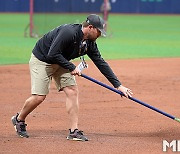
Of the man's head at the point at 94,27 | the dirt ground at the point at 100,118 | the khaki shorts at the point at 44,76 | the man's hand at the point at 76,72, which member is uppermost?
the man's head at the point at 94,27

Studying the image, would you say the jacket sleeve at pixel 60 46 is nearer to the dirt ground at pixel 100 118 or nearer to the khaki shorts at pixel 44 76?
the khaki shorts at pixel 44 76

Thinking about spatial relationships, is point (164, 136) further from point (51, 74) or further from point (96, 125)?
point (51, 74)

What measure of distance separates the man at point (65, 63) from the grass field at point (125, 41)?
10121 millimetres

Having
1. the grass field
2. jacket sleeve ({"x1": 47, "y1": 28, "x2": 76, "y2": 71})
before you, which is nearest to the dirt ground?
jacket sleeve ({"x1": 47, "y1": 28, "x2": 76, "y2": 71})

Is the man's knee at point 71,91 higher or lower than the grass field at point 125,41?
higher

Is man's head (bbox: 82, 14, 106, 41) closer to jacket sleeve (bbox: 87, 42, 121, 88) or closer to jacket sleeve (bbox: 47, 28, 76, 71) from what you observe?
jacket sleeve (bbox: 47, 28, 76, 71)

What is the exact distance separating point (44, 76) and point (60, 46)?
696 millimetres

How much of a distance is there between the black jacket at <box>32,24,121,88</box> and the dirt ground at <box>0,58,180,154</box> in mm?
980

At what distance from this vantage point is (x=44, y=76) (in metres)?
9.11

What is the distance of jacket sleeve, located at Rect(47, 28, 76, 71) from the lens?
8.60 metres

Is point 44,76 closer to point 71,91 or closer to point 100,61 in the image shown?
point 71,91

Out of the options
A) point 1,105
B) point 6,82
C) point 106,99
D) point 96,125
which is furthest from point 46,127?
point 6,82

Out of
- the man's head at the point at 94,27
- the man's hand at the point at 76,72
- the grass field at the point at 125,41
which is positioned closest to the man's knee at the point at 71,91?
the man's hand at the point at 76,72

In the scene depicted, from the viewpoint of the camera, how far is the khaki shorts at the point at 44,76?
9047 mm
